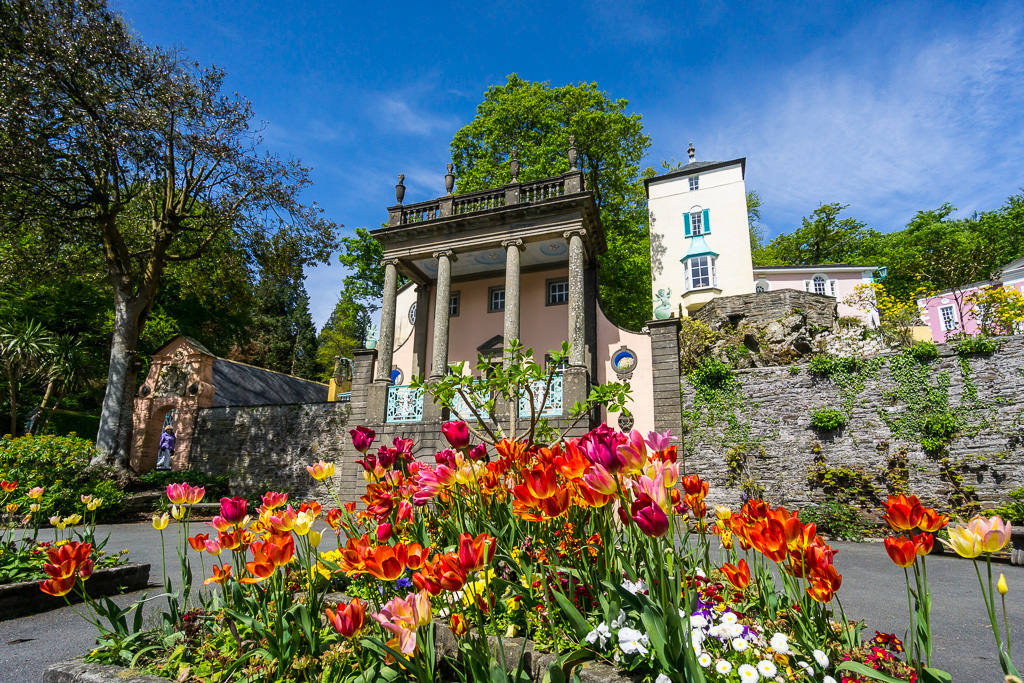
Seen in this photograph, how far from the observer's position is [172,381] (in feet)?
56.9

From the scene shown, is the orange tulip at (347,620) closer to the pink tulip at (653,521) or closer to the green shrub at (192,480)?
the pink tulip at (653,521)

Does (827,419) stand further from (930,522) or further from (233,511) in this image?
(233,511)

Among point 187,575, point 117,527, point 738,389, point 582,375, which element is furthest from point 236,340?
point 187,575

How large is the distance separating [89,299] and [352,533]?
83.4 feet

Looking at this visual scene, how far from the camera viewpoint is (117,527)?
35.6 ft

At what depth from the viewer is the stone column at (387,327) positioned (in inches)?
537

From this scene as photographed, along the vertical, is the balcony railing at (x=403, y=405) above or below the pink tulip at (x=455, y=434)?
above

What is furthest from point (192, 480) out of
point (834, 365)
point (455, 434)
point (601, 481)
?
point (834, 365)

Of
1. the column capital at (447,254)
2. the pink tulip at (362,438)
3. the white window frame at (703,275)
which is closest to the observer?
the pink tulip at (362,438)

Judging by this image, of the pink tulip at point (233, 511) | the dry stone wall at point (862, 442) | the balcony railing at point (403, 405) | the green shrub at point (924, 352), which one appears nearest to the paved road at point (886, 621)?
the pink tulip at point (233, 511)

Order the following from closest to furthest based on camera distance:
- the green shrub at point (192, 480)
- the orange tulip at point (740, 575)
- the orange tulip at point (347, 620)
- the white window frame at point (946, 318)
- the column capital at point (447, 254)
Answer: the orange tulip at point (347, 620)
the orange tulip at point (740, 575)
the green shrub at point (192, 480)
the column capital at point (447, 254)
the white window frame at point (946, 318)

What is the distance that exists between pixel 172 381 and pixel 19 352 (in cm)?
434

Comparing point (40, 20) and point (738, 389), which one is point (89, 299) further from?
point (738, 389)

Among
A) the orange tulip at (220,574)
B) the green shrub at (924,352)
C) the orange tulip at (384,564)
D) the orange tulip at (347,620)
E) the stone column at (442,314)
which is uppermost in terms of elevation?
the stone column at (442,314)
